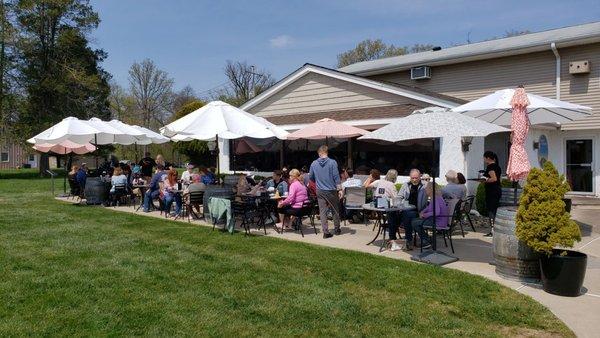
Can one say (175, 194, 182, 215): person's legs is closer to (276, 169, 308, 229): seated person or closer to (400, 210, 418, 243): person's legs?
(276, 169, 308, 229): seated person

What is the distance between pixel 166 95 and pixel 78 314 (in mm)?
49825

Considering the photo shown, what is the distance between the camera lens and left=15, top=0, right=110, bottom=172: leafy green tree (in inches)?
1240

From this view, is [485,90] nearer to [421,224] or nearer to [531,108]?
[531,108]

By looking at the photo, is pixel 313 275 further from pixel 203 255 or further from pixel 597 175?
pixel 597 175

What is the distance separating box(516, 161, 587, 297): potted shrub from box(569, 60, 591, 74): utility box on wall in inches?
427

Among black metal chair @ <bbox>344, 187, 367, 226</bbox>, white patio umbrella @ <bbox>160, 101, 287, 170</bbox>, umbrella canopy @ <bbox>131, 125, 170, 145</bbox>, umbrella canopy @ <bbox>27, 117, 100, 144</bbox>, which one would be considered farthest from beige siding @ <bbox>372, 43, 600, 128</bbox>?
umbrella canopy @ <bbox>27, 117, 100, 144</bbox>

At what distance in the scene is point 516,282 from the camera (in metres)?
5.65

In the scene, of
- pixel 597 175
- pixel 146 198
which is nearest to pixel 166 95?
pixel 146 198

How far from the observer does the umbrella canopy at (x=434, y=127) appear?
641 cm

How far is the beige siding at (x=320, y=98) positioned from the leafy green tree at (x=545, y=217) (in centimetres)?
834

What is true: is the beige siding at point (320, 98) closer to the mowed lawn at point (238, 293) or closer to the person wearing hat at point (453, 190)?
the person wearing hat at point (453, 190)

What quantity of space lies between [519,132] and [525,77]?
9953 millimetres

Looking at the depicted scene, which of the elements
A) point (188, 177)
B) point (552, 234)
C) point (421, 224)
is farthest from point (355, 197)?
point (188, 177)

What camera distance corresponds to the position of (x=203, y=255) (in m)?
7.03
